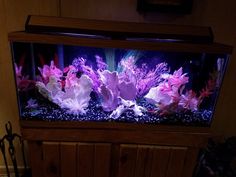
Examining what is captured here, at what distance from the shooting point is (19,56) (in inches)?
47.1

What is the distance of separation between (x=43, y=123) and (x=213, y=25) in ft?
4.14

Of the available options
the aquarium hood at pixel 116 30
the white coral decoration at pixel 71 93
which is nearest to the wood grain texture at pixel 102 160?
the white coral decoration at pixel 71 93

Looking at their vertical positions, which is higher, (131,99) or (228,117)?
(131,99)

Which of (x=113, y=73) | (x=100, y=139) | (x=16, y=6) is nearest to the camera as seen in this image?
(x=113, y=73)

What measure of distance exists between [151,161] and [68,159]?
19.0 inches

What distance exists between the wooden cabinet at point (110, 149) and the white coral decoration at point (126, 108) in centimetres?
6

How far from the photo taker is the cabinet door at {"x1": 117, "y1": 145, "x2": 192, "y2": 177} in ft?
4.65

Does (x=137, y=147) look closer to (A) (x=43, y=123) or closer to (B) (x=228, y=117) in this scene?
(A) (x=43, y=123)

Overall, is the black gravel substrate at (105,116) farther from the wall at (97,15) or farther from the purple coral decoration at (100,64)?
the wall at (97,15)

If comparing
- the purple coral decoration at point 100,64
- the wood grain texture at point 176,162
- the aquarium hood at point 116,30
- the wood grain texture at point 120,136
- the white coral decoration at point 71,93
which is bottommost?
the wood grain texture at point 176,162

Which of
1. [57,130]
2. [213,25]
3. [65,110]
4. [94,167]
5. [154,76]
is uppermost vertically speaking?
[213,25]

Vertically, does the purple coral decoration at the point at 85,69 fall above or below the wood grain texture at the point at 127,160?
above

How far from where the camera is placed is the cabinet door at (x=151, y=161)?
4.65 ft

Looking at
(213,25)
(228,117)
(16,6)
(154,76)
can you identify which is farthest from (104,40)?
(228,117)
